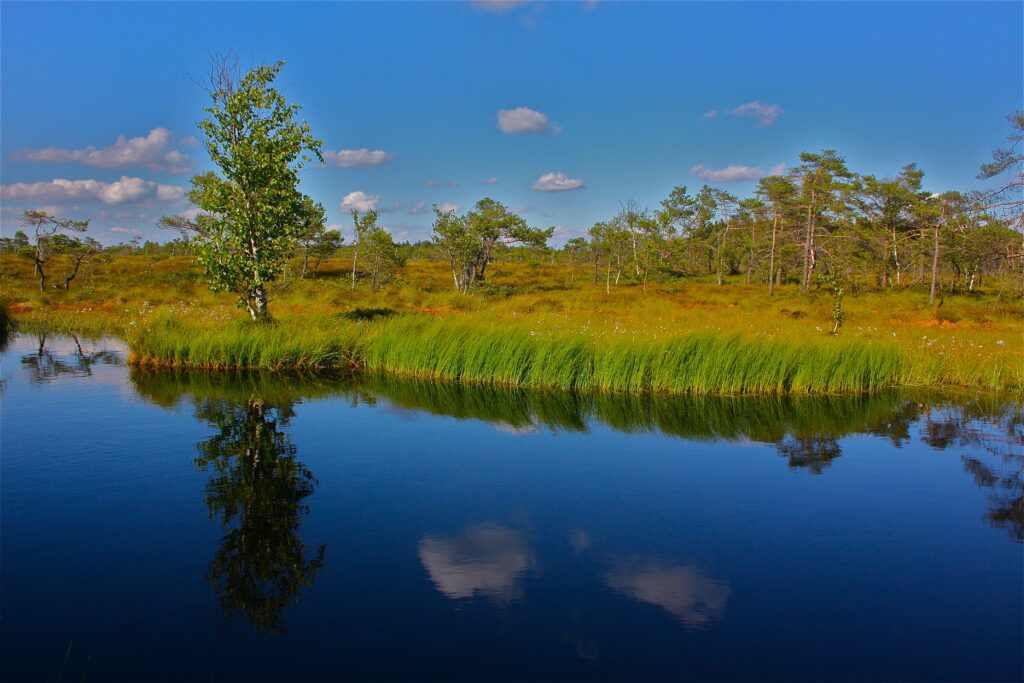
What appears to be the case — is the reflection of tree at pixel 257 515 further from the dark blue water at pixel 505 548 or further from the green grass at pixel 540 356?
the green grass at pixel 540 356

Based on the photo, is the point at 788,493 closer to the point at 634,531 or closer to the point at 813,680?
the point at 634,531

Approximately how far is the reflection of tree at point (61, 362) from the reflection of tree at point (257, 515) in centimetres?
676

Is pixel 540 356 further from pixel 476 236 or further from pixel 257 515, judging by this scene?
pixel 476 236

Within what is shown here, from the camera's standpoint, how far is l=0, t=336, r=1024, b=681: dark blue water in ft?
15.5

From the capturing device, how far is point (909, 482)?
8820 mm

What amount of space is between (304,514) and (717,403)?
9316mm

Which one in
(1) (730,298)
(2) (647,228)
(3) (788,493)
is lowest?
(3) (788,493)

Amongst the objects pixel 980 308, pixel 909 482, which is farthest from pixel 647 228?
pixel 909 482

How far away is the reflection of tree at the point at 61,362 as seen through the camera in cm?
1580

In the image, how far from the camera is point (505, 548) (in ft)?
21.2

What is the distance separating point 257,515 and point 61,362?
47.2 feet

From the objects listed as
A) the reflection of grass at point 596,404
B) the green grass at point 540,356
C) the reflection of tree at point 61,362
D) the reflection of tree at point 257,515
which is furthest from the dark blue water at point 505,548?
the reflection of tree at point 61,362

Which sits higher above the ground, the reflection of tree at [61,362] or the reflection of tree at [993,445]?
the reflection of tree at [993,445]

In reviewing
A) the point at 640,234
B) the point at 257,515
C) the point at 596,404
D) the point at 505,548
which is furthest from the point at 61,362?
the point at 640,234
